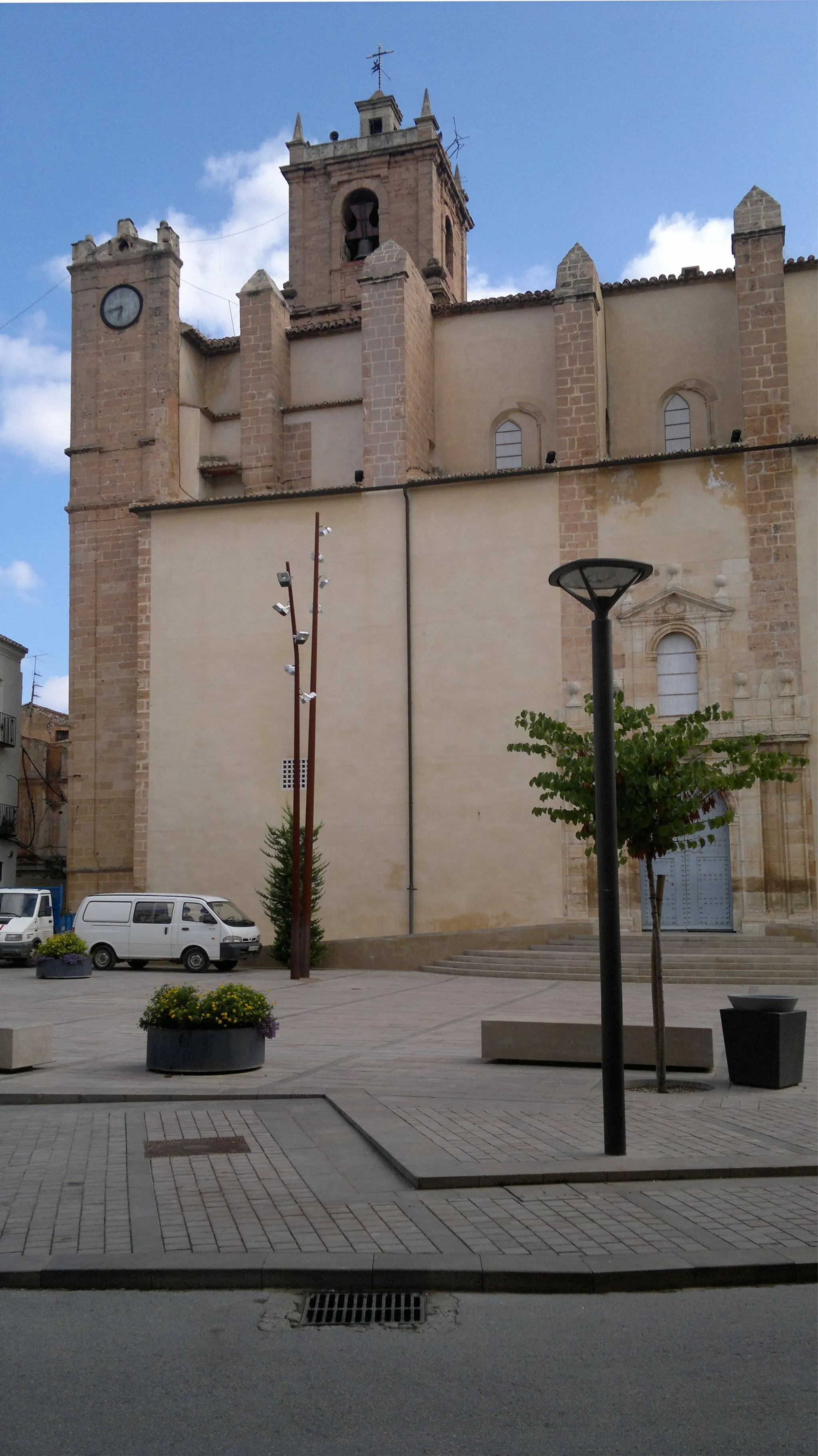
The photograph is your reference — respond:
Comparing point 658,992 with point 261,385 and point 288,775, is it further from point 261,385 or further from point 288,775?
point 261,385

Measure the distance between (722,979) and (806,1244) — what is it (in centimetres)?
1783

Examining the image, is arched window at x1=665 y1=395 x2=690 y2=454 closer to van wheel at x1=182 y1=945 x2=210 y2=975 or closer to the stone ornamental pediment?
the stone ornamental pediment

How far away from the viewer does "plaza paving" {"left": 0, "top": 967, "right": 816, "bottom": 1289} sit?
565 cm

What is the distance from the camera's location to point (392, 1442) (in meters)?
3.94

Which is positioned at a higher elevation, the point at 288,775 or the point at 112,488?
the point at 112,488

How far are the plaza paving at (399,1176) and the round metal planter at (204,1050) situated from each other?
0.15 metres

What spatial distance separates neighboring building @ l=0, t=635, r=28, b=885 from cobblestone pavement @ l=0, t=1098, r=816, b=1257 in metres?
36.2

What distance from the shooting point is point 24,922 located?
1137 inches

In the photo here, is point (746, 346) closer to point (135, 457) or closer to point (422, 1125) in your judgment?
point (135, 457)

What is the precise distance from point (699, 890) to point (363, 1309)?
22.7 m

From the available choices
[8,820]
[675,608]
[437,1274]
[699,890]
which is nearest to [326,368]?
[675,608]

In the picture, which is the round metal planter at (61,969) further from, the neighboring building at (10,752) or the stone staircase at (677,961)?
the neighboring building at (10,752)

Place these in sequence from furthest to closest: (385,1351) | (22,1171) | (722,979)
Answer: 1. (722,979)
2. (22,1171)
3. (385,1351)

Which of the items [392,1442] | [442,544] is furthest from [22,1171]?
[442,544]
